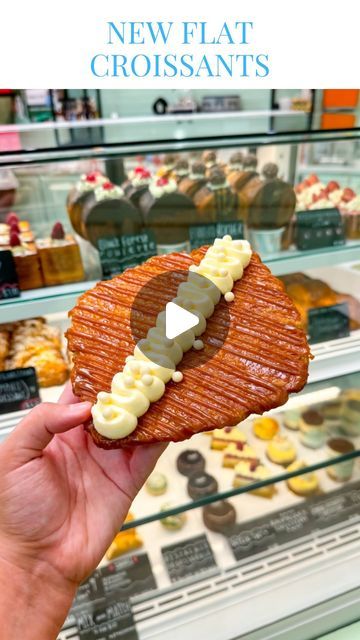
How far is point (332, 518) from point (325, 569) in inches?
9.2

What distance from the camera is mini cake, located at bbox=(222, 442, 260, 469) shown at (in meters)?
2.00

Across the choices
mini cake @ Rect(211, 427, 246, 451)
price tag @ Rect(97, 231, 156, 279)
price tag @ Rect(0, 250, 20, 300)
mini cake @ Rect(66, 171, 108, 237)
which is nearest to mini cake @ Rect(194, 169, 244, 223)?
price tag @ Rect(97, 231, 156, 279)

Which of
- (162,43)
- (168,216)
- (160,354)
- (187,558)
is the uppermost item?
(162,43)

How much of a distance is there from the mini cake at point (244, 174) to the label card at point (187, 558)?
1.57 meters

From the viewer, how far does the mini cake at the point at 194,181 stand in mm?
2268

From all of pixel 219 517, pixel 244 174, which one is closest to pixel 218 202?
pixel 244 174

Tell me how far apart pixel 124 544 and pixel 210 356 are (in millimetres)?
1061

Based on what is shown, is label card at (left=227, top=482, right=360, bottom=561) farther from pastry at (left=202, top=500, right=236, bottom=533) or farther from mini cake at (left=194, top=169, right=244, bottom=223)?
mini cake at (left=194, top=169, right=244, bottom=223)

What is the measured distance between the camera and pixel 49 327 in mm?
2145

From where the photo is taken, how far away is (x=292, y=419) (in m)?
2.22

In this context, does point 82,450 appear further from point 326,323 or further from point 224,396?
point 326,323

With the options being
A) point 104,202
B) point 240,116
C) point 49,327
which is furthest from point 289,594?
point 240,116

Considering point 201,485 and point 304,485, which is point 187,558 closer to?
point 201,485

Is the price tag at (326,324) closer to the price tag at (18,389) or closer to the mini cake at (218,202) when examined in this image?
the mini cake at (218,202)
